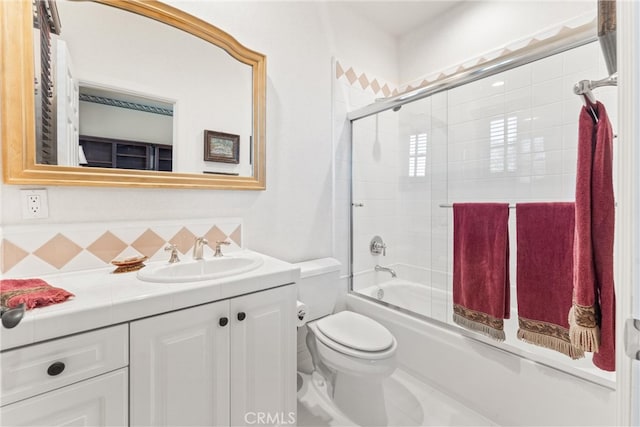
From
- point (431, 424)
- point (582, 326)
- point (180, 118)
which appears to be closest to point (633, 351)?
point (582, 326)

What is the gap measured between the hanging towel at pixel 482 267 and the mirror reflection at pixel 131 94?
124 centimetres

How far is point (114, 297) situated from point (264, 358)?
0.59 m

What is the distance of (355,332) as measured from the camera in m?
1.53

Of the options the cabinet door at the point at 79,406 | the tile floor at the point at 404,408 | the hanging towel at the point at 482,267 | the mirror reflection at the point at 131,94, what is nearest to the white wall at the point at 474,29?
the hanging towel at the point at 482,267

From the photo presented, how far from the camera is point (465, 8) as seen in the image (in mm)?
2127

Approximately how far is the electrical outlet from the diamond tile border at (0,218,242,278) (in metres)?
0.04

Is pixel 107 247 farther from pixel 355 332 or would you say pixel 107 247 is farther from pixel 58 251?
pixel 355 332

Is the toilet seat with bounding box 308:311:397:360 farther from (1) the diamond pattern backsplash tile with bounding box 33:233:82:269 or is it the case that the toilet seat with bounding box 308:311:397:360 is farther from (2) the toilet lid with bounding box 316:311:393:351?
(1) the diamond pattern backsplash tile with bounding box 33:233:82:269

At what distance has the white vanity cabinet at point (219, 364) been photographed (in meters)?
0.90

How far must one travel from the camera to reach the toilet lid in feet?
4.50

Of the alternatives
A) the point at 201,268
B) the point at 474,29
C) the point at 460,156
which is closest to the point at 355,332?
the point at 201,268

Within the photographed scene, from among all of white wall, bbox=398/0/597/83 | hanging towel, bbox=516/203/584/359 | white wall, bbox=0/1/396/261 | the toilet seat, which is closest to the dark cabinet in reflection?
white wall, bbox=0/1/396/261

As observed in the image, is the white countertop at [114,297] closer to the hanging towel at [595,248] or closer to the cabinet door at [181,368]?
the cabinet door at [181,368]

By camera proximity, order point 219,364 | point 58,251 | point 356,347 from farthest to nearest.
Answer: point 356,347 < point 58,251 < point 219,364
